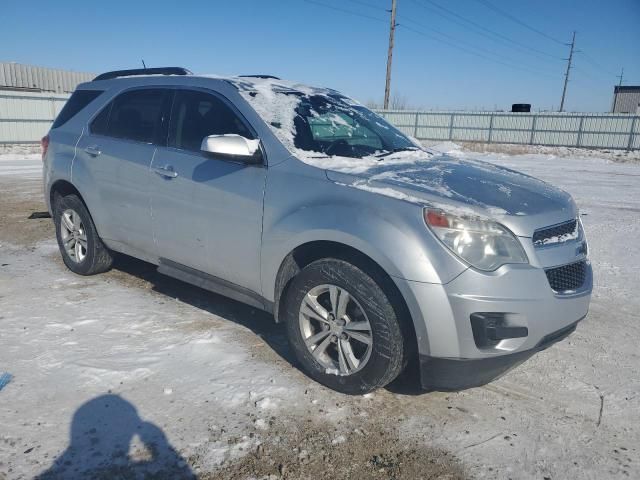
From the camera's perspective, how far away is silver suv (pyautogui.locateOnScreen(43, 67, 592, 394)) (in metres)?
2.42

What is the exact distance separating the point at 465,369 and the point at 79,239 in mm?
3861

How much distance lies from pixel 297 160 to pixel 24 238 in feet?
16.4

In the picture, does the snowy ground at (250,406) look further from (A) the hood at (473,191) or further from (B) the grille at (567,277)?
(A) the hood at (473,191)

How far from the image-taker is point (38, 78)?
2994cm

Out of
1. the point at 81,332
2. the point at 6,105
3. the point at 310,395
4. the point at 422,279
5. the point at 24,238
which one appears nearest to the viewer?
the point at 422,279

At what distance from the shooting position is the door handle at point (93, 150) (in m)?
4.18

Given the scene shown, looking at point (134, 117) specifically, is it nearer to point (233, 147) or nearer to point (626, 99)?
point (233, 147)

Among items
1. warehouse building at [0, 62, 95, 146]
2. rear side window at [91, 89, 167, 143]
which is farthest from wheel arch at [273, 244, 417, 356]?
warehouse building at [0, 62, 95, 146]

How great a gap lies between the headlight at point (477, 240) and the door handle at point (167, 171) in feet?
6.44

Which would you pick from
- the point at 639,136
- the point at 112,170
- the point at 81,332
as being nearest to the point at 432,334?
the point at 81,332

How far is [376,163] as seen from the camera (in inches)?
126

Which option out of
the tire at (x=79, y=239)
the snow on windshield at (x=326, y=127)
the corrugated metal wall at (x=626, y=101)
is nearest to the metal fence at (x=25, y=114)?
the tire at (x=79, y=239)

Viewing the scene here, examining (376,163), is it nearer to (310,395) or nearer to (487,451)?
(310,395)

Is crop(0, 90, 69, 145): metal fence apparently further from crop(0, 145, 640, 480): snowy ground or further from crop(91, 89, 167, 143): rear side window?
crop(0, 145, 640, 480): snowy ground
